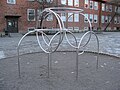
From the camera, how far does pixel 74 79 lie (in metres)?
6.76

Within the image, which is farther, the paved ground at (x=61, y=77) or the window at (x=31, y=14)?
the window at (x=31, y=14)

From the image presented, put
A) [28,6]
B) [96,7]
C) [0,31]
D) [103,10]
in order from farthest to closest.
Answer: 1. [103,10]
2. [96,7]
3. [28,6]
4. [0,31]

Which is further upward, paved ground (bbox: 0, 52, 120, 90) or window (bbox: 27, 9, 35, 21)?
window (bbox: 27, 9, 35, 21)

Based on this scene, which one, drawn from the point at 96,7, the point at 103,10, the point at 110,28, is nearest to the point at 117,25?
the point at 110,28

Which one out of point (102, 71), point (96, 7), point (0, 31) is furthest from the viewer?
point (96, 7)

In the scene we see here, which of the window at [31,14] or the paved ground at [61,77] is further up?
the window at [31,14]

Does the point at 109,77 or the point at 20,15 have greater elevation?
the point at 20,15

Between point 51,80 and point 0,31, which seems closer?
point 51,80

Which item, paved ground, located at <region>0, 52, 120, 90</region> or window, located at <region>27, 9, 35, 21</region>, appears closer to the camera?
paved ground, located at <region>0, 52, 120, 90</region>

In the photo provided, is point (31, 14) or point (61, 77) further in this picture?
point (31, 14)

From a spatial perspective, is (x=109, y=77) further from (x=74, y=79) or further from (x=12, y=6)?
(x=12, y=6)

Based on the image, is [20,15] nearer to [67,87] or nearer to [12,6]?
[12,6]

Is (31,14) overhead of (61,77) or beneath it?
overhead

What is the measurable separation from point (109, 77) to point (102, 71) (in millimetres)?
822
